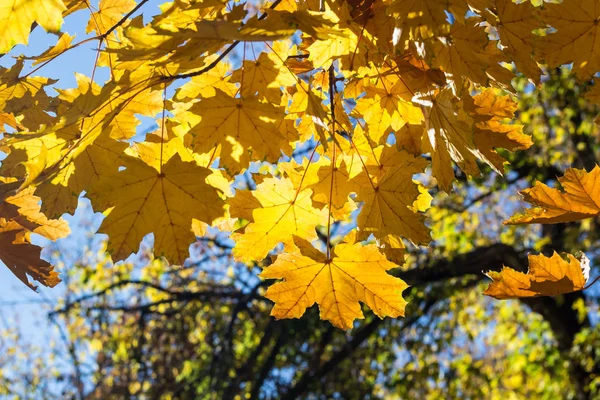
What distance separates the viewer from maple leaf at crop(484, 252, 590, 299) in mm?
905

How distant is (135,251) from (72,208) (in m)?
0.14

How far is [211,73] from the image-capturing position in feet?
3.57

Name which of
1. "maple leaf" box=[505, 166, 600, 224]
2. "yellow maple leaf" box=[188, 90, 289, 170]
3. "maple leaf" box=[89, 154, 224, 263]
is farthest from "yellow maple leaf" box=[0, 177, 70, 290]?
"maple leaf" box=[505, 166, 600, 224]

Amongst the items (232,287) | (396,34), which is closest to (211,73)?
(396,34)

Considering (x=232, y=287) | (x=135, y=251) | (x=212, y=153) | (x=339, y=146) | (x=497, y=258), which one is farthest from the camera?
(x=232, y=287)

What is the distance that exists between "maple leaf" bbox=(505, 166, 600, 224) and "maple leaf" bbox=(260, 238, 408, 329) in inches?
9.2

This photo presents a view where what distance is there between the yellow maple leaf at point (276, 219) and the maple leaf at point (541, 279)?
0.32 m

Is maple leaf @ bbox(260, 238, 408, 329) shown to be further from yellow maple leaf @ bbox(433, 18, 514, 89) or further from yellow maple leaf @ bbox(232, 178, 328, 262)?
yellow maple leaf @ bbox(433, 18, 514, 89)

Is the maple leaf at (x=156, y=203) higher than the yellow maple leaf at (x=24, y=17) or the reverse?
the reverse

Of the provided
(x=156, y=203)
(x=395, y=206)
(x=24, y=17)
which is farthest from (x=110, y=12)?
(x=395, y=206)

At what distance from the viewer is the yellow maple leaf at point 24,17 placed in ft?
2.66

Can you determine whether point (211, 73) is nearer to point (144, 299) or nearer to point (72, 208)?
point (72, 208)

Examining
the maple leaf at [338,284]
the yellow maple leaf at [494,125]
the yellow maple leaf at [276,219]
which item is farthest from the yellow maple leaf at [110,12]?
the yellow maple leaf at [494,125]

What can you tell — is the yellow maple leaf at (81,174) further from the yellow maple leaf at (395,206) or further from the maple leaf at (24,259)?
the yellow maple leaf at (395,206)
